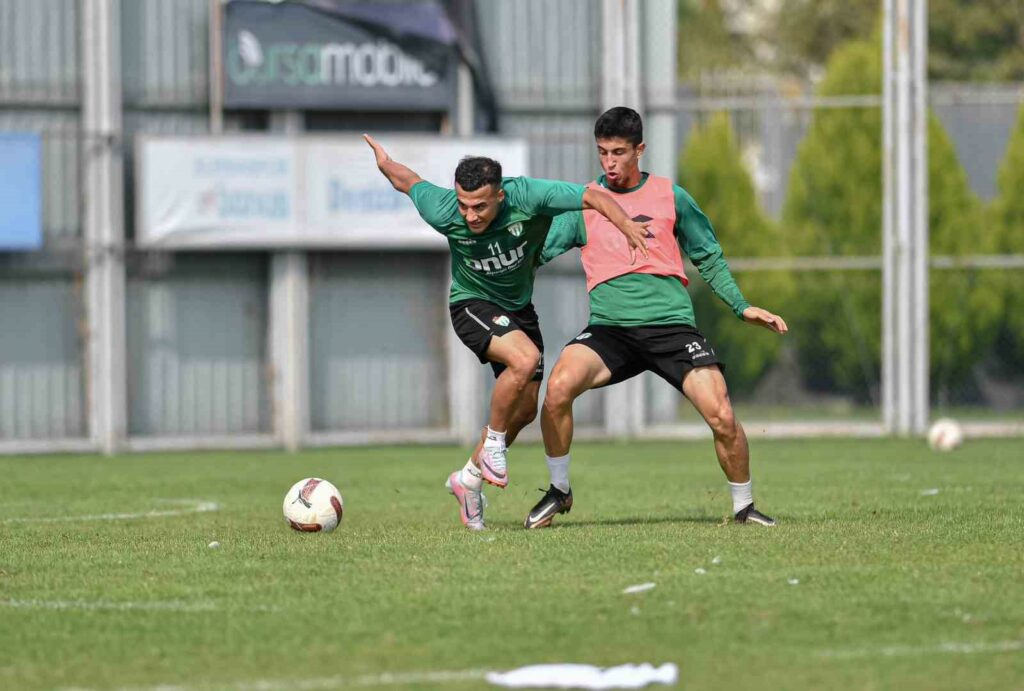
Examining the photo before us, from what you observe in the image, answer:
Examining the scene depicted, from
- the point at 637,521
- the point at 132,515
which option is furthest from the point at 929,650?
the point at 132,515

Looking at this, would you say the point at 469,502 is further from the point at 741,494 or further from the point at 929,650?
the point at 929,650

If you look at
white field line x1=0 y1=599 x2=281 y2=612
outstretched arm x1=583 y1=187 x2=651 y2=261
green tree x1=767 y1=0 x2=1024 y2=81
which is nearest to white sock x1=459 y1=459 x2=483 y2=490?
outstretched arm x1=583 y1=187 x2=651 y2=261

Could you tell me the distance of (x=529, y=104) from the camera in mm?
21672

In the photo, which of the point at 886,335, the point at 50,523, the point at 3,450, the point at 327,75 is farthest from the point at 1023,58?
the point at 50,523

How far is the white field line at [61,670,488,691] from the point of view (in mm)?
5152

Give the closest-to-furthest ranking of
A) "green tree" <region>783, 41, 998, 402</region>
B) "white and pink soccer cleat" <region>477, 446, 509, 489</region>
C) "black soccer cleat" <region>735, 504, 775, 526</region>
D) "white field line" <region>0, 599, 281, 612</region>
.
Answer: "white field line" <region>0, 599, 281, 612</region> < "white and pink soccer cleat" <region>477, 446, 509, 489</region> < "black soccer cleat" <region>735, 504, 775, 526</region> < "green tree" <region>783, 41, 998, 402</region>

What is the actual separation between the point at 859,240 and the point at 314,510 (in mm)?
17172

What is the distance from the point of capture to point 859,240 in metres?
25.4

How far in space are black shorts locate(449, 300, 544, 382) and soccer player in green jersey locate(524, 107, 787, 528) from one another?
266mm

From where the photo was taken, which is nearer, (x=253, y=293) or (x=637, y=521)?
(x=637, y=521)

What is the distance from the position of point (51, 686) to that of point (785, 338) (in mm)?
20667

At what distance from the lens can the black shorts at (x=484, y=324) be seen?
9.34 m

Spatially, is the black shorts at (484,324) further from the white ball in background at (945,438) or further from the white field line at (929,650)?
the white ball in background at (945,438)

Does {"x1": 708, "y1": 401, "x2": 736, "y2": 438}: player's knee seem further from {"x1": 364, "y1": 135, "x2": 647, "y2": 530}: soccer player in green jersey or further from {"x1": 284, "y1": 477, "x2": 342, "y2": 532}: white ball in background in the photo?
{"x1": 284, "y1": 477, "x2": 342, "y2": 532}: white ball in background
